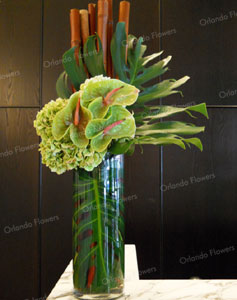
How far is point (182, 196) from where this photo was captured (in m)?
2.66

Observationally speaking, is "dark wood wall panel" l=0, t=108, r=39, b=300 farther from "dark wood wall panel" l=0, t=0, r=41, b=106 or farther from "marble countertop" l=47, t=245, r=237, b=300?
"marble countertop" l=47, t=245, r=237, b=300

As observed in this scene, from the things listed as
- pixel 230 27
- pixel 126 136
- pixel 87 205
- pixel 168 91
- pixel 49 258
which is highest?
pixel 230 27

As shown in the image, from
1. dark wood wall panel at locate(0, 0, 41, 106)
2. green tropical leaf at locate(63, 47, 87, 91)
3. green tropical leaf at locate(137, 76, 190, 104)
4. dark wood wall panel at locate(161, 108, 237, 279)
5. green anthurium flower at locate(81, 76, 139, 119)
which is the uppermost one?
dark wood wall panel at locate(0, 0, 41, 106)

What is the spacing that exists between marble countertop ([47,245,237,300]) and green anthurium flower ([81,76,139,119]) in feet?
1.31

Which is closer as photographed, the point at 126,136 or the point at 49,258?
the point at 126,136

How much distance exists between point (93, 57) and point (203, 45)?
7.42 feet

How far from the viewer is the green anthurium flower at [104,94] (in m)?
0.61

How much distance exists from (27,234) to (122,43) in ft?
7.27

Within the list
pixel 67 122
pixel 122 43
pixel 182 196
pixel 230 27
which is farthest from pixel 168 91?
pixel 230 27

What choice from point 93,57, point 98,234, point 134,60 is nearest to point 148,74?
point 134,60

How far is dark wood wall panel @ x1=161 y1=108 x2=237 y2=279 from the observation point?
2.63m

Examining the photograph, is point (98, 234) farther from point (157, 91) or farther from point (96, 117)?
point (157, 91)

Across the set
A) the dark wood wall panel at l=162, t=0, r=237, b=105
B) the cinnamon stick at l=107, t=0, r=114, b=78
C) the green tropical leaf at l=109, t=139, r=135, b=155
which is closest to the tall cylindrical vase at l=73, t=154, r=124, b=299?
the green tropical leaf at l=109, t=139, r=135, b=155

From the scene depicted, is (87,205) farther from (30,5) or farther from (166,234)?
(30,5)
